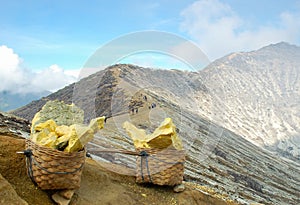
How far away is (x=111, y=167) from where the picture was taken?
14.4 metres

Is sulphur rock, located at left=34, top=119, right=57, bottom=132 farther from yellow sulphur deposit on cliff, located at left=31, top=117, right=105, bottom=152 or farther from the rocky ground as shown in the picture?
the rocky ground

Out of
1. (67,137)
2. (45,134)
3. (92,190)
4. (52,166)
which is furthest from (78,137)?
(92,190)

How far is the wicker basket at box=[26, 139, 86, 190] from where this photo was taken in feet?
32.2

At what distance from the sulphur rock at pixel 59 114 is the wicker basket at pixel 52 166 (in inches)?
72.5

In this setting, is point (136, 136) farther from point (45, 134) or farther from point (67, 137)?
point (45, 134)

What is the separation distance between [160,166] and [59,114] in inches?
176

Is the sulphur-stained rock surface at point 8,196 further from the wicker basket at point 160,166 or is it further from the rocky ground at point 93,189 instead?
the wicker basket at point 160,166

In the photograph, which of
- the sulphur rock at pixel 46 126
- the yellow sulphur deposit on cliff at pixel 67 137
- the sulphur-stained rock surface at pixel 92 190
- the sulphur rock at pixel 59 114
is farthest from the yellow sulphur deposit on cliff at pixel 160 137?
the sulphur rock at pixel 46 126

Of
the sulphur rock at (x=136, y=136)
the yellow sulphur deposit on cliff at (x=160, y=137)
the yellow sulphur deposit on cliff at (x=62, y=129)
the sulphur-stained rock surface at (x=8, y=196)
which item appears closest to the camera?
the sulphur-stained rock surface at (x=8, y=196)

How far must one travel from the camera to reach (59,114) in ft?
40.3

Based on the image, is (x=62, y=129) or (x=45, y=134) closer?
(x=45, y=134)

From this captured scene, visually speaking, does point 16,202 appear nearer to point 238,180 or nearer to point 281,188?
point 238,180

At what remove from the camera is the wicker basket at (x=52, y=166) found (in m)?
9.83

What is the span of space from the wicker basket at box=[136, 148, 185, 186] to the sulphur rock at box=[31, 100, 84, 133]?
9.15 ft
